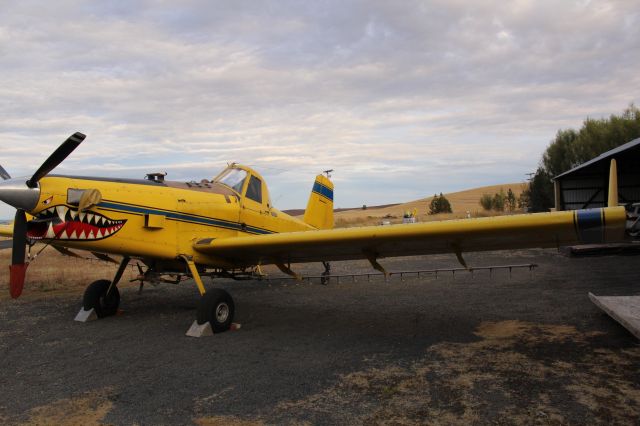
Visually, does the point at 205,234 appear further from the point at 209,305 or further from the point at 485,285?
the point at 485,285

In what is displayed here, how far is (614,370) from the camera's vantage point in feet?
14.6

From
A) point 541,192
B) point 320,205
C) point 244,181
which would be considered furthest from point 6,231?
point 541,192

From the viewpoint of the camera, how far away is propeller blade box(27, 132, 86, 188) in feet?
17.9

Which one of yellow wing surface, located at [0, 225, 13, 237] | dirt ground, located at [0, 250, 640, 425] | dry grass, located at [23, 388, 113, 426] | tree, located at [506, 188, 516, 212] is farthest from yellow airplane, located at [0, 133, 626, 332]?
tree, located at [506, 188, 516, 212]

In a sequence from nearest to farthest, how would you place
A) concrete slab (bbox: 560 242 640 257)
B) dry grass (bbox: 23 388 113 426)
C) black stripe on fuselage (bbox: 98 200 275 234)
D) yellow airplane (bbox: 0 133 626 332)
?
1. dry grass (bbox: 23 388 113 426)
2. yellow airplane (bbox: 0 133 626 332)
3. black stripe on fuselage (bbox: 98 200 275 234)
4. concrete slab (bbox: 560 242 640 257)

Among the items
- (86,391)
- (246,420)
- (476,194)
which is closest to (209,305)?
(86,391)

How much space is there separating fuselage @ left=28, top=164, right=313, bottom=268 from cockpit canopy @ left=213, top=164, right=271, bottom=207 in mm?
20

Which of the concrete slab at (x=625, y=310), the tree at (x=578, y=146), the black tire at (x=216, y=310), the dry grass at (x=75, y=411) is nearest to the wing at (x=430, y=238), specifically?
the black tire at (x=216, y=310)

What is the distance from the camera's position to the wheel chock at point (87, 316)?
7.53 meters

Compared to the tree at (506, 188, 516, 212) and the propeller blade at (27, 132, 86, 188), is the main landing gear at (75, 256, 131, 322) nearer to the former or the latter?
the propeller blade at (27, 132, 86, 188)

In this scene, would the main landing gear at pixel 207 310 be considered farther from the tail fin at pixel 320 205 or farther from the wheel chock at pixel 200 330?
the tail fin at pixel 320 205

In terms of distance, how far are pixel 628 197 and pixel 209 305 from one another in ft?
58.7

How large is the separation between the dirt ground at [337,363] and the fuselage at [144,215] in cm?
134

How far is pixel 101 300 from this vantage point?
25.5ft
